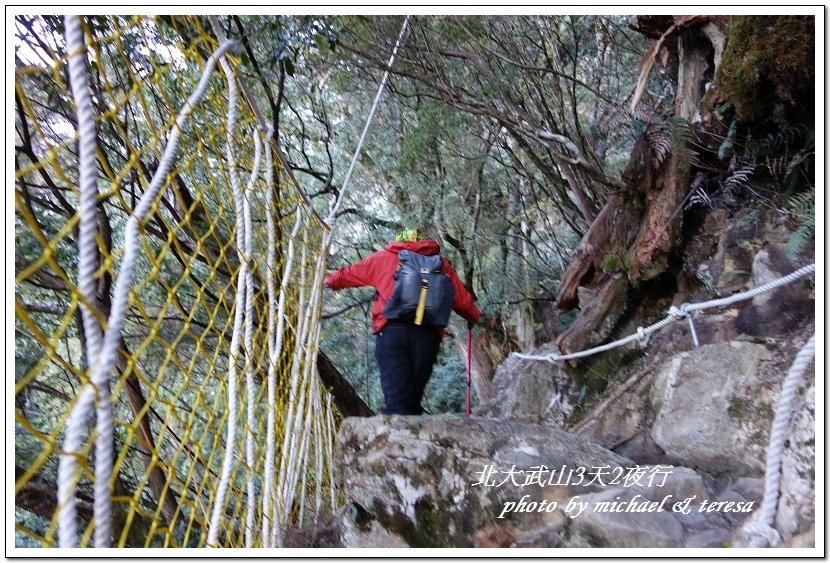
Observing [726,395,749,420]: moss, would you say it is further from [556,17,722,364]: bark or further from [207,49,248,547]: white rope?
[207,49,248,547]: white rope

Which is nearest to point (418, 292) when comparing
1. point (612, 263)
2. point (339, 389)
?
point (339, 389)

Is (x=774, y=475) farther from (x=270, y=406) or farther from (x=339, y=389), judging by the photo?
(x=339, y=389)

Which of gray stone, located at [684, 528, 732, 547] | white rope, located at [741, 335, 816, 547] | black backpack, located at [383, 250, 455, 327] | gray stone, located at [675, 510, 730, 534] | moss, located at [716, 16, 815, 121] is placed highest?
moss, located at [716, 16, 815, 121]

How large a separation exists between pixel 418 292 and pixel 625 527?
1.34 m

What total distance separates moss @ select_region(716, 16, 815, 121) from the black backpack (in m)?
1.70

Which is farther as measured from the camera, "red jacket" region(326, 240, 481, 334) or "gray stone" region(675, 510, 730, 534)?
"red jacket" region(326, 240, 481, 334)

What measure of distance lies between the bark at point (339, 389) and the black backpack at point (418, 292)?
70 cm

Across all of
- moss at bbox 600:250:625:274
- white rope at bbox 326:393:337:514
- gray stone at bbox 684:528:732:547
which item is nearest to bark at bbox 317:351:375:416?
white rope at bbox 326:393:337:514

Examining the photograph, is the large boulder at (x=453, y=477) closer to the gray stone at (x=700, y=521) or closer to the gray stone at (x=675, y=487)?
the gray stone at (x=675, y=487)

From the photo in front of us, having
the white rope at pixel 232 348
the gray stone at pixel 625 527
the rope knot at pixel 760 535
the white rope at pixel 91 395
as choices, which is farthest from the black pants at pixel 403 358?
the white rope at pixel 91 395

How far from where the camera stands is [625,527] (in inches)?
60.1

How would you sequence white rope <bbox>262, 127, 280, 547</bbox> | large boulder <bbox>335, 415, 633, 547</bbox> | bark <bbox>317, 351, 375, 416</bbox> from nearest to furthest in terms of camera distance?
large boulder <bbox>335, 415, 633, 547</bbox>, white rope <bbox>262, 127, 280, 547</bbox>, bark <bbox>317, 351, 375, 416</bbox>

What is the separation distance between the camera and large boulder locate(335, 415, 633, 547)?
175 centimetres
